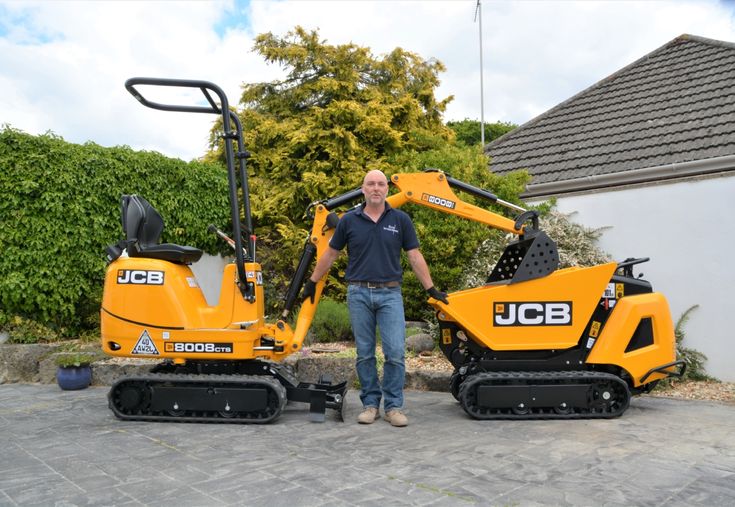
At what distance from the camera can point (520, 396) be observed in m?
4.87

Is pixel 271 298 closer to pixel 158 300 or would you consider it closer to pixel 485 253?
pixel 485 253

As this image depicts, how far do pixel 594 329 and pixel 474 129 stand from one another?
2303cm

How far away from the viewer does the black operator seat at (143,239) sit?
507 centimetres

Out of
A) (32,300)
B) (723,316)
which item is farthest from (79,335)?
(723,316)

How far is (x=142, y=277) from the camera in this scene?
16.1 ft

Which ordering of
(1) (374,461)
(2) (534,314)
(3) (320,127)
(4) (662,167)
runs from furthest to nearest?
(3) (320,127) < (4) (662,167) < (2) (534,314) < (1) (374,461)

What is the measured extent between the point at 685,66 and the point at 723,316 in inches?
189

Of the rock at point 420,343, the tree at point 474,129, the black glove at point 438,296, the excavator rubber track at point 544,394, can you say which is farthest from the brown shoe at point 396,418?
the tree at point 474,129

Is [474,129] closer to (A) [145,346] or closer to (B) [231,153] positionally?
(B) [231,153]

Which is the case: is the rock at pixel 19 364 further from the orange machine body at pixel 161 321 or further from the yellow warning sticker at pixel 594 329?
the yellow warning sticker at pixel 594 329

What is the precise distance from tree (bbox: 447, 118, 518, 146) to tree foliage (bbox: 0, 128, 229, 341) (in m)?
19.7

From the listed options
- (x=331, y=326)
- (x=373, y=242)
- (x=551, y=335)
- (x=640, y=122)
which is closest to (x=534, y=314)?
(x=551, y=335)

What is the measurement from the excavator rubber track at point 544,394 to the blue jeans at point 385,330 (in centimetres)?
56

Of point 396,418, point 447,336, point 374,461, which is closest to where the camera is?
point 374,461
